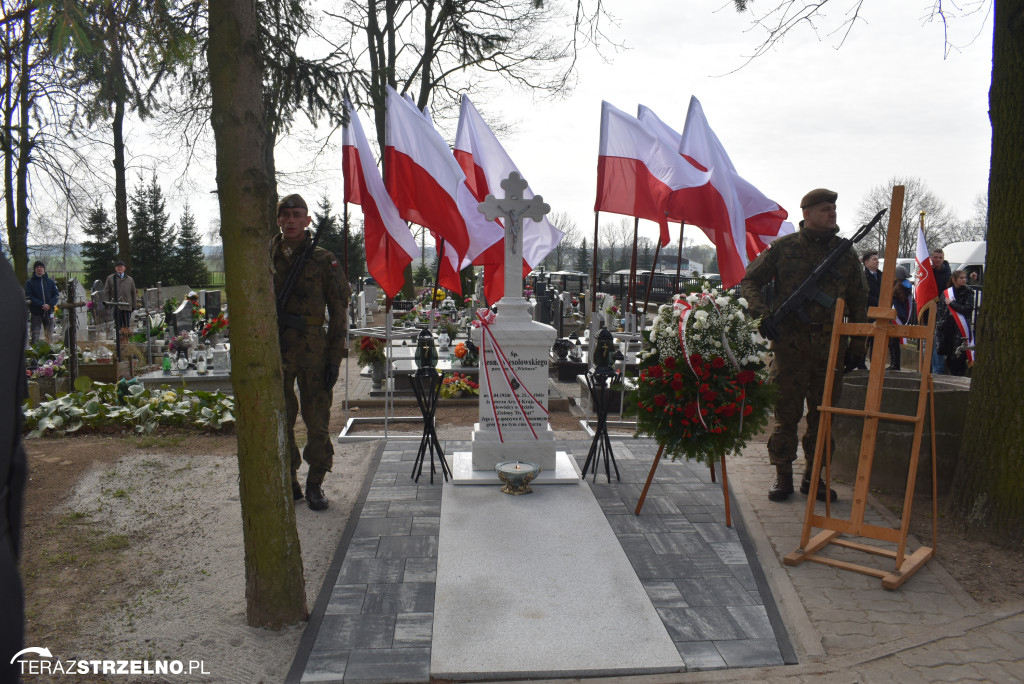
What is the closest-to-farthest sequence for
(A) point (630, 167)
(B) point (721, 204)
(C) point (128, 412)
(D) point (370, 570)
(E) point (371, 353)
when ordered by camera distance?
(D) point (370, 570), (B) point (721, 204), (A) point (630, 167), (C) point (128, 412), (E) point (371, 353)

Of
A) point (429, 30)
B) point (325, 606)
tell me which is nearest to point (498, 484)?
point (325, 606)

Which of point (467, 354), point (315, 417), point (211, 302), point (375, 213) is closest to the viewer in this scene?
point (315, 417)

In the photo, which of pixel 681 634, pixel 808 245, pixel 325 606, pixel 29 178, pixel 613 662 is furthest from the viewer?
pixel 29 178

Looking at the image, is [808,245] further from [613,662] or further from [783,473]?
[613,662]

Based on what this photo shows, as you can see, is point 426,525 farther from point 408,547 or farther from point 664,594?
point 664,594

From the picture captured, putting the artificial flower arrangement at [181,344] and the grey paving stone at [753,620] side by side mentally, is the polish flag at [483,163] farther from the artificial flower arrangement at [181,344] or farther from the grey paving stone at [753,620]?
the artificial flower arrangement at [181,344]

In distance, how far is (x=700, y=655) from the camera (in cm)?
322

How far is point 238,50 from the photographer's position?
3.32 m

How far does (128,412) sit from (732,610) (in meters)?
6.54

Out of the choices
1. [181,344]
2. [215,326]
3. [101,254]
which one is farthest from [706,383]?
[101,254]

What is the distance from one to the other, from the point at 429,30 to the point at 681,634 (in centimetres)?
2271

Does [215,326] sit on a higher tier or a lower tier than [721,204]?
lower

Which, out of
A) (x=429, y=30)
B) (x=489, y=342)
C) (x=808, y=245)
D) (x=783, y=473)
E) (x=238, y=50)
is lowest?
(x=783, y=473)

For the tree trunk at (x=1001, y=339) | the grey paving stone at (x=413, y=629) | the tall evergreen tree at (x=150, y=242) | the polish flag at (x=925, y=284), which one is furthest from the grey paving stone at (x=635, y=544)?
the tall evergreen tree at (x=150, y=242)
